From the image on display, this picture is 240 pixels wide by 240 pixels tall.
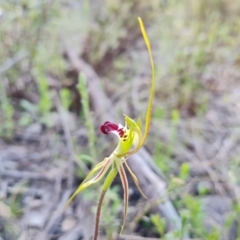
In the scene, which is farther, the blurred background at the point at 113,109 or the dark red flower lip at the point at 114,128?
the blurred background at the point at 113,109

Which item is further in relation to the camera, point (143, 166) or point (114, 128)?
point (143, 166)

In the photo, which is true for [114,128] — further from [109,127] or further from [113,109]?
[113,109]

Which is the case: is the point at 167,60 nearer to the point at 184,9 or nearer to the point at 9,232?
the point at 184,9

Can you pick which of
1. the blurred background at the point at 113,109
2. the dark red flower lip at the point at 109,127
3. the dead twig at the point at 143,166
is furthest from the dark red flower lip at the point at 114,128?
the dead twig at the point at 143,166

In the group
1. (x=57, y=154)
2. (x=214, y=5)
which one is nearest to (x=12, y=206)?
(x=57, y=154)

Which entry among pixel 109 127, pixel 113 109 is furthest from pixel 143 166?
pixel 109 127

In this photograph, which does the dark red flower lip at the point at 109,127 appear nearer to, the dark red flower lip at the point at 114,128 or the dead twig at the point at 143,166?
the dark red flower lip at the point at 114,128

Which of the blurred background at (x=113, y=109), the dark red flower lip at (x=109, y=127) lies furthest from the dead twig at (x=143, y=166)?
the dark red flower lip at (x=109, y=127)

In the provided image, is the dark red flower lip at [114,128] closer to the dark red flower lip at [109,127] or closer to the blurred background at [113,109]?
the dark red flower lip at [109,127]

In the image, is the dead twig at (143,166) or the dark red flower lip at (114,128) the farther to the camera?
the dead twig at (143,166)
